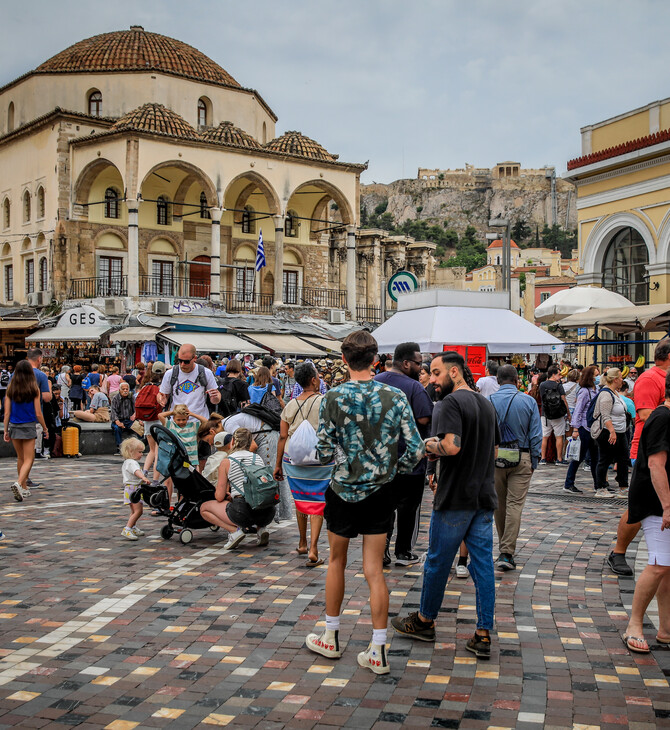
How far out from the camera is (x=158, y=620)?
5.60m

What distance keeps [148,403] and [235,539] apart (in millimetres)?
3433

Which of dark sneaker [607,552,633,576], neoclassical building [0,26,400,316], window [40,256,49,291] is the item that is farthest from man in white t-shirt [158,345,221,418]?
window [40,256,49,291]

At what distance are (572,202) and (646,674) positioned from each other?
532 feet

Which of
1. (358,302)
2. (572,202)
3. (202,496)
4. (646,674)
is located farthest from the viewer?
(572,202)

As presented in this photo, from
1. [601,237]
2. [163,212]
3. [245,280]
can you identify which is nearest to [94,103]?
[163,212]

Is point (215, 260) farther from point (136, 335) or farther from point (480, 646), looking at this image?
point (480, 646)

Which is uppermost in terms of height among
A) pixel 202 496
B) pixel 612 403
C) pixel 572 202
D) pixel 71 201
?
pixel 572 202

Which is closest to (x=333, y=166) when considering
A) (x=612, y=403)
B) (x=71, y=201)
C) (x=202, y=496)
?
(x=71, y=201)

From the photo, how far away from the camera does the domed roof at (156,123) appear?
1211 inches

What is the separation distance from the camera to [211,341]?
27.5 metres

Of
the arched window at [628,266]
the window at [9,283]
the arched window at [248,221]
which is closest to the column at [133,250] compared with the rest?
the arched window at [248,221]

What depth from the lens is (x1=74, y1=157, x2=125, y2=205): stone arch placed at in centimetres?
3143

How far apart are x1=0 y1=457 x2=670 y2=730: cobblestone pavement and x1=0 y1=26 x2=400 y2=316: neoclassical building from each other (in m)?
23.9

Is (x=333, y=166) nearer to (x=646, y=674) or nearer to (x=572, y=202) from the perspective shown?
(x=646, y=674)
